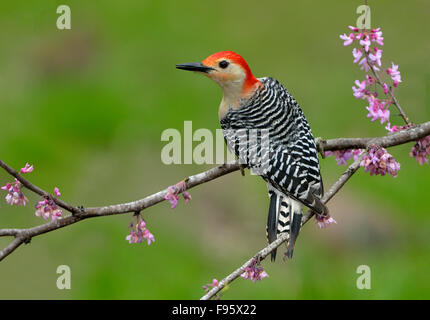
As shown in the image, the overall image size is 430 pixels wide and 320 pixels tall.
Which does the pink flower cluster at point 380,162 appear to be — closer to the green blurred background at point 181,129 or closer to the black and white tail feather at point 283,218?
the black and white tail feather at point 283,218

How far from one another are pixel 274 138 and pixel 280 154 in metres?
0.18

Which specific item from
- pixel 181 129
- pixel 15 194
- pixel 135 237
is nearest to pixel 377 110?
pixel 135 237

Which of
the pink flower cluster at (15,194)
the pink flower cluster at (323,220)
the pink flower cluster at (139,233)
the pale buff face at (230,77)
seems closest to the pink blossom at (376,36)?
the pink flower cluster at (323,220)

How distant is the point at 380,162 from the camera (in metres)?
4.23

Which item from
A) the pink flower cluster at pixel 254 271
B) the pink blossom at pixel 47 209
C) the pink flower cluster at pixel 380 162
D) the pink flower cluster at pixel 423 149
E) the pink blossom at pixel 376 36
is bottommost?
the pink flower cluster at pixel 254 271

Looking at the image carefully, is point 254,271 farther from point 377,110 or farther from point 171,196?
point 377,110

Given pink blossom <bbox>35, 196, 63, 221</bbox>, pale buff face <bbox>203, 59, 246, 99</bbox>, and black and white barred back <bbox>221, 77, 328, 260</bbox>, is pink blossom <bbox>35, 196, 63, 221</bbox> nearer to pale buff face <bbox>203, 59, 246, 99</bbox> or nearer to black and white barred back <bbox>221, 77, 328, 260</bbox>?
black and white barred back <bbox>221, 77, 328, 260</bbox>

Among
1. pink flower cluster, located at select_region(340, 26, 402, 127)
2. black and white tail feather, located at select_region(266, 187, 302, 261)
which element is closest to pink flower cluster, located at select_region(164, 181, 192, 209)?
black and white tail feather, located at select_region(266, 187, 302, 261)

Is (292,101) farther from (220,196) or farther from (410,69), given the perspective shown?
(410,69)

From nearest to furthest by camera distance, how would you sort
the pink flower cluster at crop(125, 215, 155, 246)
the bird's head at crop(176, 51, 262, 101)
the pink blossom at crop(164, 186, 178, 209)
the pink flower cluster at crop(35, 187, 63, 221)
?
the pink flower cluster at crop(35, 187, 63, 221)
the pink blossom at crop(164, 186, 178, 209)
the pink flower cluster at crop(125, 215, 155, 246)
the bird's head at crop(176, 51, 262, 101)

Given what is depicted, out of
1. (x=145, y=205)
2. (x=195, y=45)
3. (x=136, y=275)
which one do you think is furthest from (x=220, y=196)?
(x=145, y=205)

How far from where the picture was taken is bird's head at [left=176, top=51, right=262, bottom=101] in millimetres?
5207

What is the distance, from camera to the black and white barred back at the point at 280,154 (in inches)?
190

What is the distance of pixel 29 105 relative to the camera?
10.9 metres
